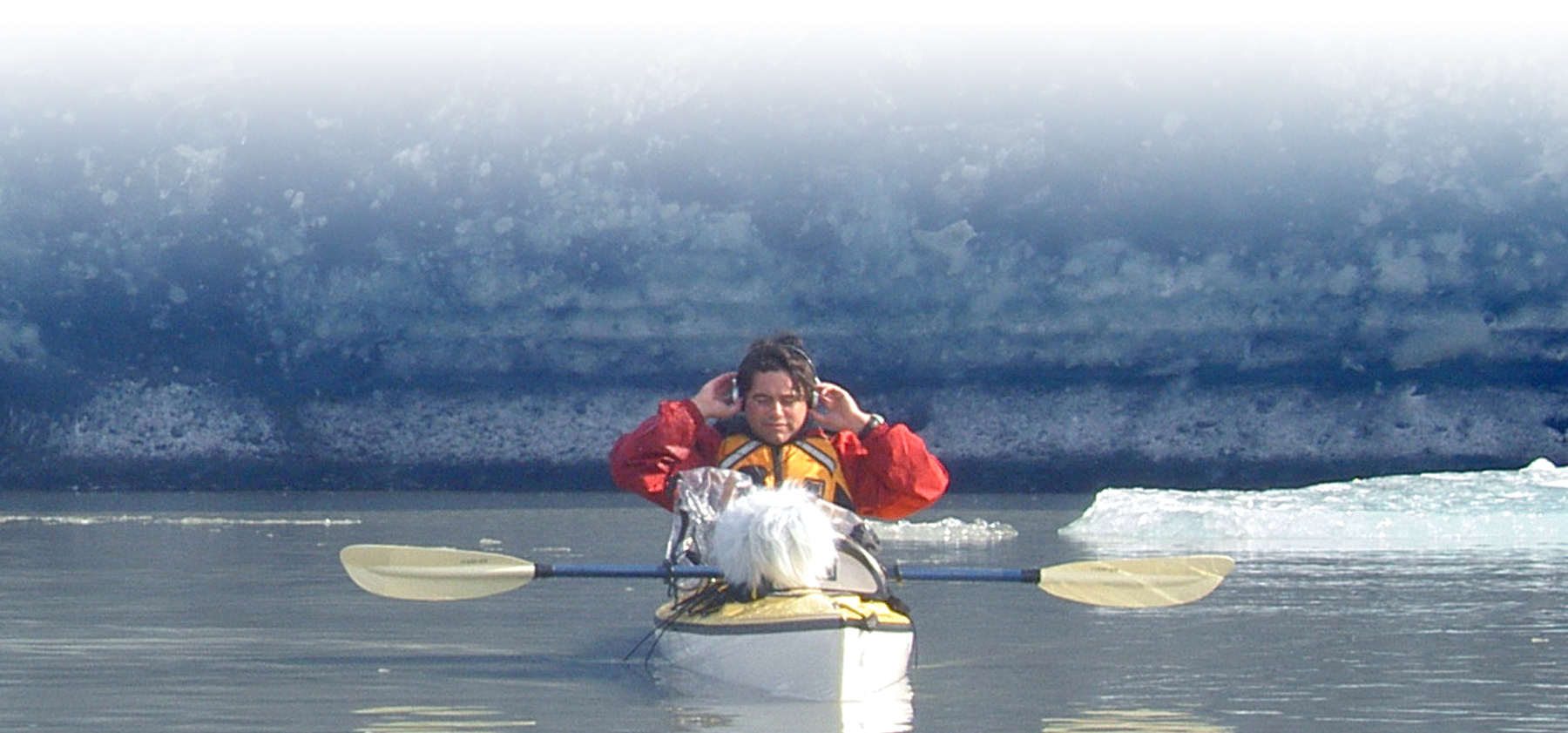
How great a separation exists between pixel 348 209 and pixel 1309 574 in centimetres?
1809

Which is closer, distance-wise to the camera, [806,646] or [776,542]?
[806,646]

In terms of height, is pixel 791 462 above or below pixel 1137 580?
above

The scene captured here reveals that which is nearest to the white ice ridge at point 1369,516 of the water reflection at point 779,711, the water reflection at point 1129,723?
the water reflection at point 779,711

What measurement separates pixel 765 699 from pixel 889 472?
3.67 ft

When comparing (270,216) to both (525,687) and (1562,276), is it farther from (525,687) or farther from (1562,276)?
(525,687)

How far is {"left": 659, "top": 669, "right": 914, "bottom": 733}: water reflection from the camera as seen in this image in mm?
5906

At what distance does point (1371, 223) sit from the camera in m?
27.1

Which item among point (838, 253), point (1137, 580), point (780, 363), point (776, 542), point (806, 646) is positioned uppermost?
point (838, 253)

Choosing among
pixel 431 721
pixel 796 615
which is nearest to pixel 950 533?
pixel 796 615

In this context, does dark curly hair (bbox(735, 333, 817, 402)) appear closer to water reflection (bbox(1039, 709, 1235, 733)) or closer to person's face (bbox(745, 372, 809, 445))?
person's face (bbox(745, 372, 809, 445))

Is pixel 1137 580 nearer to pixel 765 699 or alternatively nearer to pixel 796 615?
pixel 796 615

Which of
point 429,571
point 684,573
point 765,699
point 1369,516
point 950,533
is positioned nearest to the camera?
point 765,699

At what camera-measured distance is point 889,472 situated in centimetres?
737

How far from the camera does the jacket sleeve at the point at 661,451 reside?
24.5 feet
